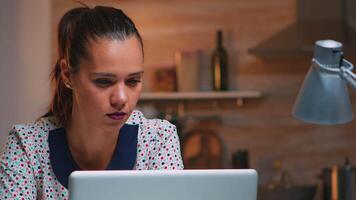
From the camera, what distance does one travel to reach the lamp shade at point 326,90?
5.27 ft

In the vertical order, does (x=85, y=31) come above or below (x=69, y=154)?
above

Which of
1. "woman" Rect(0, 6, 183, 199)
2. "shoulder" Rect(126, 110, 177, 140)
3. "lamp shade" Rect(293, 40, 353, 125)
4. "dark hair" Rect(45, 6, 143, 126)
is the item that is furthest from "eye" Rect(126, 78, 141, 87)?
"lamp shade" Rect(293, 40, 353, 125)

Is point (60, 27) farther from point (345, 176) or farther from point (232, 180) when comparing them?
point (345, 176)

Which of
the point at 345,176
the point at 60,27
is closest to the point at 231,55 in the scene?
the point at 345,176

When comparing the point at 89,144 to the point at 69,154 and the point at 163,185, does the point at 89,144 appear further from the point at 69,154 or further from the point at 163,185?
the point at 163,185

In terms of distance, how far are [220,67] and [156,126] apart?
2.30 metres

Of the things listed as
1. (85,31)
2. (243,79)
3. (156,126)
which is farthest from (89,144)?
(243,79)

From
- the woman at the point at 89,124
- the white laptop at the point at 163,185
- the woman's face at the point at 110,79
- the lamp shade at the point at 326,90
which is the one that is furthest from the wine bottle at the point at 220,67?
the white laptop at the point at 163,185

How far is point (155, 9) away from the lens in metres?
4.36

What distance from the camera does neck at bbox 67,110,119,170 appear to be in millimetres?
1923

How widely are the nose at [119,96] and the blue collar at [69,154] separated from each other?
0.26 meters

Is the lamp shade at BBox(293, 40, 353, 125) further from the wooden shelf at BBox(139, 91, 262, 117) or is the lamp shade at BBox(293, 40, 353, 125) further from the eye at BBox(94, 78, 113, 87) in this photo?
the wooden shelf at BBox(139, 91, 262, 117)

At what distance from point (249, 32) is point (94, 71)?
8.78 ft

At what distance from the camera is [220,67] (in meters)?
4.28
